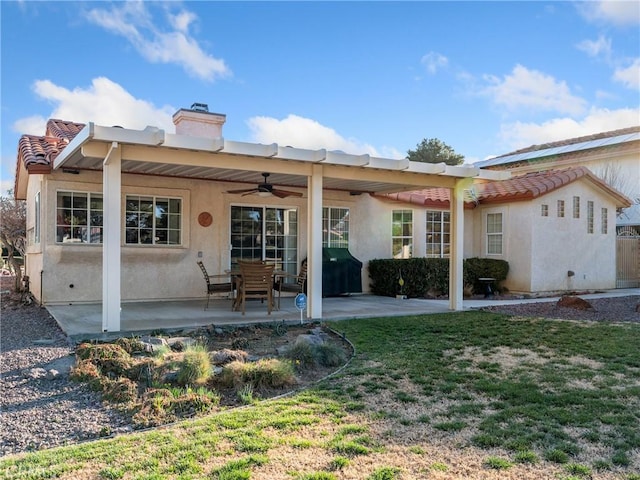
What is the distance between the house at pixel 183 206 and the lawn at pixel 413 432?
167 inches

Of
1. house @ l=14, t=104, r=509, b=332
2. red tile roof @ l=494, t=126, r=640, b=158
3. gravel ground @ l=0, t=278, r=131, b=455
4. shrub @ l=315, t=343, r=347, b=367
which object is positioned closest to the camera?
gravel ground @ l=0, t=278, r=131, b=455

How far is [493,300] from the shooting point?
13.9 meters

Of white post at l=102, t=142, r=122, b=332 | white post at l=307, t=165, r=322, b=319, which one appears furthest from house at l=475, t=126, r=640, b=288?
white post at l=102, t=142, r=122, b=332

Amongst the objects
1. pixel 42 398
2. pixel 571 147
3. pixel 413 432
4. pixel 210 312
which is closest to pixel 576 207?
pixel 210 312

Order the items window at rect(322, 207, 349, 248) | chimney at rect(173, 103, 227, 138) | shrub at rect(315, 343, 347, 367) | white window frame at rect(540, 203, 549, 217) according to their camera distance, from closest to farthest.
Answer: shrub at rect(315, 343, 347, 367), chimney at rect(173, 103, 227, 138), window at rect(322, 207, 349, 248), white window frame at rect(540, 203, 549, 217)

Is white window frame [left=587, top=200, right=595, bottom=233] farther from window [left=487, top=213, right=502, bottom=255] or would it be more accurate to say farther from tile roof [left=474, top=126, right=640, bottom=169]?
tile roof [left=474, top=126, right=640, bottom=169]

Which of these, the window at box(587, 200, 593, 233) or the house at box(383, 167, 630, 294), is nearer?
the house at box(383, 167, 630, 294)

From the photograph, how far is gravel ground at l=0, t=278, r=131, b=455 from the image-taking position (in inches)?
158

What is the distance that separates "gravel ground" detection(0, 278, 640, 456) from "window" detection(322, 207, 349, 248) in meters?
7.67

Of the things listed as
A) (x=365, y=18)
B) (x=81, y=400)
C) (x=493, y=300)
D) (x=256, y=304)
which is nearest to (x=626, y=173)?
(x=493, y=300)

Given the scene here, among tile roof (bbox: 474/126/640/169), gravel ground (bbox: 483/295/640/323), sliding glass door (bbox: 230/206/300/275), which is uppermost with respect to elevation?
tile roof (bbox: 474/126/640/169)

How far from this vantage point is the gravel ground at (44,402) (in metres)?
4.01

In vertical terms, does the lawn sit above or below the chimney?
below

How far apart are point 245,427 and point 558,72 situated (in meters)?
16.6
